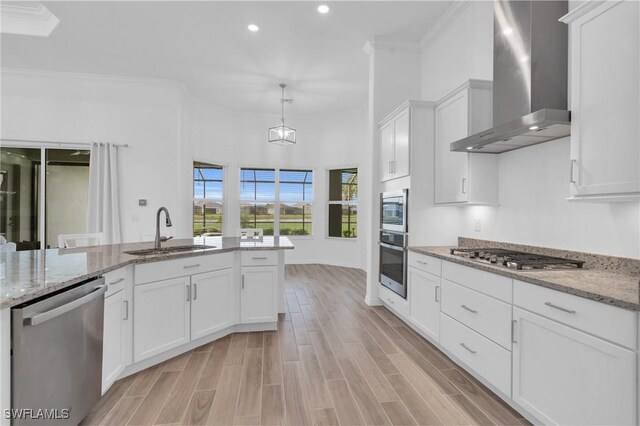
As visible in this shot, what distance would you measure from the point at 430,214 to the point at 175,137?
418 cm

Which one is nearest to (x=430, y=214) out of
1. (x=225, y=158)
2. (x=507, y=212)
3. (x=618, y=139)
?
(x=507, y=212)

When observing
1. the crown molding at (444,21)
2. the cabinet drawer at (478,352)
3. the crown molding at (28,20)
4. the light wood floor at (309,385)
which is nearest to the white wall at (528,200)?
the crown molding at (444,21)

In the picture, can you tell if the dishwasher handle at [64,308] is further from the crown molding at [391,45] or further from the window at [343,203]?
the window at [343,203]

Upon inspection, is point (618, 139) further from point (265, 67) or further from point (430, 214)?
point (265, 67)

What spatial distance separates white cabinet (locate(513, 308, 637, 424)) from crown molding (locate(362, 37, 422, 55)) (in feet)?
11.3

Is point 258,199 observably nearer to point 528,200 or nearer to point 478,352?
point 528,200

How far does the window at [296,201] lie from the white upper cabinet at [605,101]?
19.1ft

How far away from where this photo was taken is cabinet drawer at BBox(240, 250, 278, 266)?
3.13 m

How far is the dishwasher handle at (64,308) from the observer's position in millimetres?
1304

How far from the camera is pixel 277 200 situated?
23.9 ft

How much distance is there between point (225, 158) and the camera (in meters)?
6.68

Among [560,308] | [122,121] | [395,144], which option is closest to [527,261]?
[560,308]

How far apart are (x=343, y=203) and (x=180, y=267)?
4869 mm

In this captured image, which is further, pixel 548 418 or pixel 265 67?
pixel 265 67
